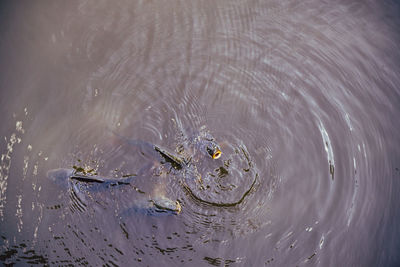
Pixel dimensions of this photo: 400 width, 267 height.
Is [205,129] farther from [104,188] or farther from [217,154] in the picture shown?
[104,188]

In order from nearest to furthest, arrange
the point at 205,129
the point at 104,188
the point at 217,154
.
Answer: the point at 104,188, the point at 217,154, the point at 205,129

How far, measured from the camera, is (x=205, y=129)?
104 inches

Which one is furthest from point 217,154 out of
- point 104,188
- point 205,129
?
point 104,188

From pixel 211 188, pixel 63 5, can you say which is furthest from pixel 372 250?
pixel 63 5

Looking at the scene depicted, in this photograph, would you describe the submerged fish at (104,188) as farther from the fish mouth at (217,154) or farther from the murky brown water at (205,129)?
the fish mouth at (217,154)

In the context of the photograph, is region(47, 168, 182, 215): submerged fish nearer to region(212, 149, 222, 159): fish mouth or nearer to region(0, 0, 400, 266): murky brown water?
region(0, 0, 400, 266): murky brown water

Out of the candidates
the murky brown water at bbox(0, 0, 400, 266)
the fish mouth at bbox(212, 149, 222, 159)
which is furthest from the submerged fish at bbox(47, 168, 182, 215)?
the fish mouth at bbox(212, 149, 222, 159)

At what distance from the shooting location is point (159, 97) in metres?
2.76

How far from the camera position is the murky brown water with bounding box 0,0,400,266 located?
2283 millimetres

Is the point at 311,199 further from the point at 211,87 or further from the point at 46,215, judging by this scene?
the point at 46,215

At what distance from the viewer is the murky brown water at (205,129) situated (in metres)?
2.28

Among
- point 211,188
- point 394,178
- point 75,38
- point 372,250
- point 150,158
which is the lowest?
point 372,250

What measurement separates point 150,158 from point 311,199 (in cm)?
110

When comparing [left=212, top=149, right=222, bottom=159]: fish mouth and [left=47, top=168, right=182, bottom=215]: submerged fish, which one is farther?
[left=212, top=149, right=222, bottom=159]: fish mouth
